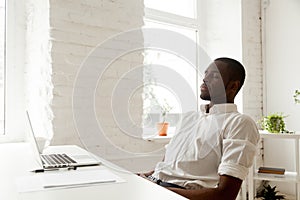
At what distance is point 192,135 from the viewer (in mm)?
1544

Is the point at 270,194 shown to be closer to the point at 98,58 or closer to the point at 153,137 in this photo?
the point at 153,137

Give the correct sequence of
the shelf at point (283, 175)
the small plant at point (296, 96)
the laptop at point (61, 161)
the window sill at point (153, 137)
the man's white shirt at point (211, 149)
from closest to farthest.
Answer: the laptop at point (61, 161) → the man's white shirt at point (211, 149) → the window sill at point (153, 137) → the shelf at point (283, 175) → the small plant at point (296, 96)

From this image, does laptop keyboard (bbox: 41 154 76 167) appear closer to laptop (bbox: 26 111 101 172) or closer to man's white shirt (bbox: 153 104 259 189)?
laptop (bbox: 26 111 101 172)

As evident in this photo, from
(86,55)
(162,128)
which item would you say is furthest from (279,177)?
(86,55)

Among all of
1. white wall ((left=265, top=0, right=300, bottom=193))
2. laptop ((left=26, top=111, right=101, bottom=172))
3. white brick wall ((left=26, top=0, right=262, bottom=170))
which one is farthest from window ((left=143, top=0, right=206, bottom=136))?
white wall ((left=265, top=0, right=300, bottom=193))

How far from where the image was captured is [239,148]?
4.25ft

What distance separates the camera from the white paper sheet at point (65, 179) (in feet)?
3.02

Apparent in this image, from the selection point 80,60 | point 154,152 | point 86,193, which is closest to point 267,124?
point 154,152

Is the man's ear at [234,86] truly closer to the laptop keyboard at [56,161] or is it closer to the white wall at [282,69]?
the laptop keyboard at [56,161]

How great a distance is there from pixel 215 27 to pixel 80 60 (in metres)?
1.66

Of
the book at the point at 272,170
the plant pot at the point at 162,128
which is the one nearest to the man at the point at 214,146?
the plant pot at the point at 162,128

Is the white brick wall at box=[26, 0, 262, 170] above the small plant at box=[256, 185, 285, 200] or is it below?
above

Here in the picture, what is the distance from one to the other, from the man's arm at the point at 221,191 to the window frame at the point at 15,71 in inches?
56.6

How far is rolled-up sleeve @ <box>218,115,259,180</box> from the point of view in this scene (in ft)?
4.18
